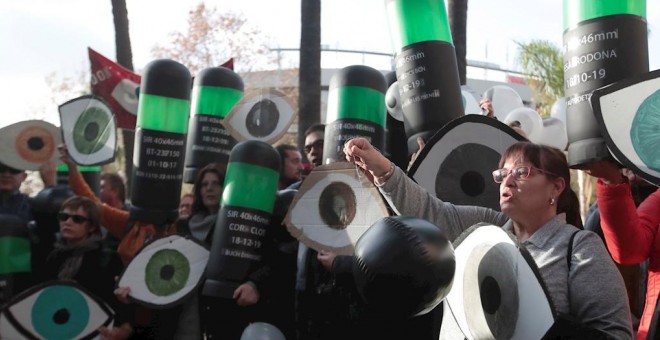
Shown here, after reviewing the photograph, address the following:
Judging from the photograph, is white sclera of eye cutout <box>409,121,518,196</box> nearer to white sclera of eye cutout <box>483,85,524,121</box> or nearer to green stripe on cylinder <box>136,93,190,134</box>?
green stripe on cylinder <box>136,93,190,134</box>

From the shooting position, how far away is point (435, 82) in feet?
12.0

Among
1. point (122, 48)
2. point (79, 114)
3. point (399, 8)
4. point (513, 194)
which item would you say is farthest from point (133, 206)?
point (122, 48)

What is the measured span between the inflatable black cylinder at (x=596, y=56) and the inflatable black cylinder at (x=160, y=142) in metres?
2.91

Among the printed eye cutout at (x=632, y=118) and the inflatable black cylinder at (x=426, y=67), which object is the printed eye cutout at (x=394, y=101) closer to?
the inflatable black cylinder at (x=426, y=67)

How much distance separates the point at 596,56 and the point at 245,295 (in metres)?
2.46

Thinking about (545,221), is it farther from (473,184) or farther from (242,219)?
(242,219)

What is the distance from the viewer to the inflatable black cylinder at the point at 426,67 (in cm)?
367

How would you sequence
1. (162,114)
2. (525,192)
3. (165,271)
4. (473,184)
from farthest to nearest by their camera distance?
(162,114) → (165,271) → (473,184) → (525,192)

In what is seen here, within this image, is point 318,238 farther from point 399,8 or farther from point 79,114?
point 79,114

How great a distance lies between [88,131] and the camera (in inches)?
222

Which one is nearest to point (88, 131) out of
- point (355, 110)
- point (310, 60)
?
point (355, 110)

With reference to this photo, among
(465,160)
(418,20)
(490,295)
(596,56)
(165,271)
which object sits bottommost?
(165,271)

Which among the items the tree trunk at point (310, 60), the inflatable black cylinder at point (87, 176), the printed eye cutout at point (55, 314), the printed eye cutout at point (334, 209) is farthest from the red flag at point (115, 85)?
the printed eye cutout at point (334, 209)

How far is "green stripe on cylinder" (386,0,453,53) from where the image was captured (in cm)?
367
